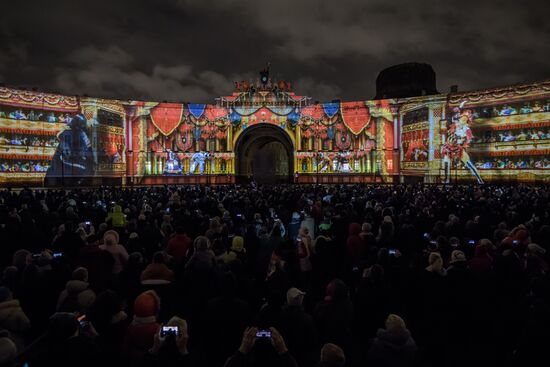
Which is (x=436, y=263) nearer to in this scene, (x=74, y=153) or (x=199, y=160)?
(x=74, y=153)

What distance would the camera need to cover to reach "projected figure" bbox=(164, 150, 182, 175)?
4594cm

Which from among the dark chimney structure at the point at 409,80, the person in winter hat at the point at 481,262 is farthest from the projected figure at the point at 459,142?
the person in winter hat at the point at 481,262

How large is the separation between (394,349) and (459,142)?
134 feet

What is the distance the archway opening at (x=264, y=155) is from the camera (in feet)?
164

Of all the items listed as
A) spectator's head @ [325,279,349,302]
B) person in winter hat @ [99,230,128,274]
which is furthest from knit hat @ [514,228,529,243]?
person in winter hat @ [99,230,128,274]

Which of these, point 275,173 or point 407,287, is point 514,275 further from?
point 275,173

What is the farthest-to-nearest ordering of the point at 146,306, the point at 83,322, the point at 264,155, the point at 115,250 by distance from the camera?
1. the point at 264,155
2. the point at 115,250
3. the point at 146,306
4. the point at 83,322

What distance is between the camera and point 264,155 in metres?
56.3

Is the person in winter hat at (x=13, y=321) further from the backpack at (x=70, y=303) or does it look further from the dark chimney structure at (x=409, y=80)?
the dark chimney structure at (x=409, y=80)

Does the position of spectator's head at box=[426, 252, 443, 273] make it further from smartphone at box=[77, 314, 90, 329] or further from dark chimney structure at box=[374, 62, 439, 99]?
dark chimney structure at box=[374, 62, 439, 99]

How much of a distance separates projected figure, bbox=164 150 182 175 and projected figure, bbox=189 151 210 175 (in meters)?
1.62

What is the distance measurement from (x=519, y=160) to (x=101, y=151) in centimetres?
4456

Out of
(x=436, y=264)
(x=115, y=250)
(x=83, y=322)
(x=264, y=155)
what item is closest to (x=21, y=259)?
(x=115, y=250)

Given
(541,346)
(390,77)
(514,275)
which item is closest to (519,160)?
(390,77)
